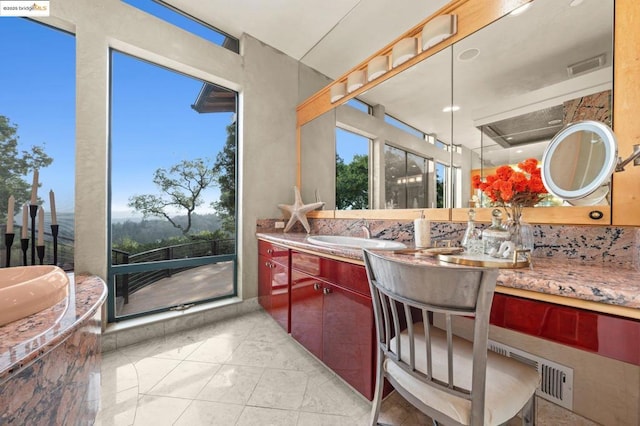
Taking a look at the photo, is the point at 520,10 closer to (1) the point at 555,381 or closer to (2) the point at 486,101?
(2) the point at 486,101

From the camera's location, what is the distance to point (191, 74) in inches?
88.7

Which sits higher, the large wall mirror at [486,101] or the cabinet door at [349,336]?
the large wall mirror at [486,101]

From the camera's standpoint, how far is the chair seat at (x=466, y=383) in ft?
2.33

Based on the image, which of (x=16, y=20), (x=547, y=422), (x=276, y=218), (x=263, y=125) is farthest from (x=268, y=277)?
(x=16, y=20)

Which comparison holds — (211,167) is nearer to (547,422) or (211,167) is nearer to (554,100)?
(554,100)

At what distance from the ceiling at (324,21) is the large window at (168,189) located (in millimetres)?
626

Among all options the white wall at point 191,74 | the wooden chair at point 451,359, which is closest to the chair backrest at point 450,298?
the wooden chair at point 451,359

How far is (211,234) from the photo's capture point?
7.98ft

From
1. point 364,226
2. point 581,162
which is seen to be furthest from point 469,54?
point 364,226

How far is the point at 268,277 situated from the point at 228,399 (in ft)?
3.41

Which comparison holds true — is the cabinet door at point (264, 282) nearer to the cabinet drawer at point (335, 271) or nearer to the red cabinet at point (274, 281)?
the red cabinet at point (274, 281)

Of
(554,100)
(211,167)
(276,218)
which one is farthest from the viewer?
(276,218)

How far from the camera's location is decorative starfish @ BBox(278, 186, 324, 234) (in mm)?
2479

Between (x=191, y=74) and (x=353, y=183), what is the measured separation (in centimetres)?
187
